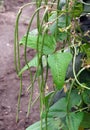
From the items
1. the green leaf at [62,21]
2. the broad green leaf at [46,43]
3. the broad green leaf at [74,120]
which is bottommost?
the broad green leaf at [74,120]

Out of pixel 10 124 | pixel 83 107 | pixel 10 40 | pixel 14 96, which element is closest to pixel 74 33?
pixel 83 107

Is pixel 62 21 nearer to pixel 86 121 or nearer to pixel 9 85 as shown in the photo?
A: pixel 86 121

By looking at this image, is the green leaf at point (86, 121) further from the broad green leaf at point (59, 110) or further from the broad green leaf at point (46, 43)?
the broad green leaf at point (46, 43)

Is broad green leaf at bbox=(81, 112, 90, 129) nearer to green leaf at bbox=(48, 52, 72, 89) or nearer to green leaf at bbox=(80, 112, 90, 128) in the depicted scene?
green leaf at bbox=(80, 112, 90, 128)

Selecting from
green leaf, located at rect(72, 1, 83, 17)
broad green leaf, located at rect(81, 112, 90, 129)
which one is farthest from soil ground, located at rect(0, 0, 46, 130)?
green leaf, located at rect(72, 1, 83, 17)

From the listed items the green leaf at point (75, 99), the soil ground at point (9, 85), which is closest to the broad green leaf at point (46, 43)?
the green leaf at point (75, 99)

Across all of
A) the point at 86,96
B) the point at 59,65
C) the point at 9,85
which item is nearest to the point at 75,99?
the point at 86,96
